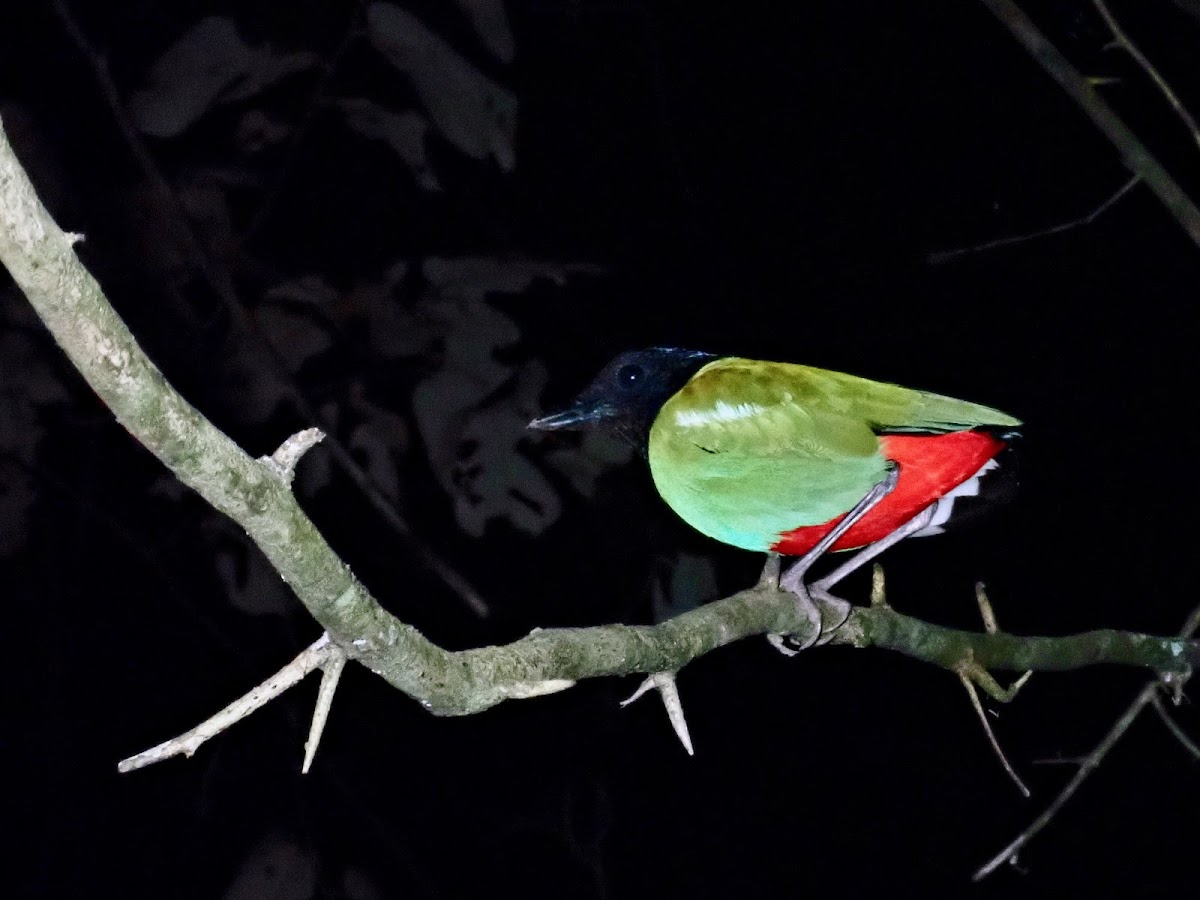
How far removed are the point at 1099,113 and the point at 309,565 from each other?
1549mm

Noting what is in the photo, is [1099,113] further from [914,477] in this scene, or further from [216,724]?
[216,724]

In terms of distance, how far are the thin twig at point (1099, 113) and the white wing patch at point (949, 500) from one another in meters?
0.61

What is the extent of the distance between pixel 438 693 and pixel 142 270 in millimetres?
1017

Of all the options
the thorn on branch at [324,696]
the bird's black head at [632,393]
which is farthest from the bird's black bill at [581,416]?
the thorn on branch at [324,696]

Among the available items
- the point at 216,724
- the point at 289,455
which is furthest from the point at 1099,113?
the point at 216,724

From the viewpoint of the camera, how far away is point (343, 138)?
6.40 ft

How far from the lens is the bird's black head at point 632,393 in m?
1.68

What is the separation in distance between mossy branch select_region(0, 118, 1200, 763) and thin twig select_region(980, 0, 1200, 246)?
2.77 feet

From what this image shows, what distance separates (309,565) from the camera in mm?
981

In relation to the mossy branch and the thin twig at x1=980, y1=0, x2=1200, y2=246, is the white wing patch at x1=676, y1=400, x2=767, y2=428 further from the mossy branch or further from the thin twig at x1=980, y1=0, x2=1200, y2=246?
the thin twig at x1=980, y1=0, x2=1200, y2=246

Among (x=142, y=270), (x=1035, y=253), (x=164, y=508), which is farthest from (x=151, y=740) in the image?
(x=1035, y=253)

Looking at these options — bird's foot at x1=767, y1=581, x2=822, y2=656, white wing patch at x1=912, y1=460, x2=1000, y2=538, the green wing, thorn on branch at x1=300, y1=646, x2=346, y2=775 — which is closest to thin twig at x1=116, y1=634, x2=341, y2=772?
thorn on branch at x1=300, y1=646, x2=346, y2=775

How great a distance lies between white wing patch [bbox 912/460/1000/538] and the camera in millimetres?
1750

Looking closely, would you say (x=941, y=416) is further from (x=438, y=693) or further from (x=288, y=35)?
(x=288, y=35)
